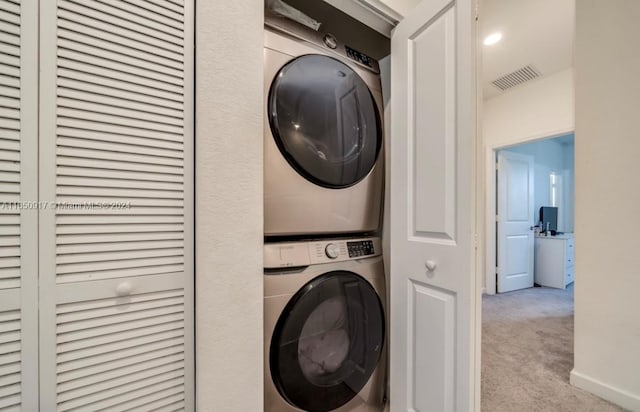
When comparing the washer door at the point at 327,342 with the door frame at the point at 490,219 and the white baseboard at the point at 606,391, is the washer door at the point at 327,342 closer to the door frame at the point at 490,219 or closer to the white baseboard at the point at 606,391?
the white baseboard at the point at 606,391

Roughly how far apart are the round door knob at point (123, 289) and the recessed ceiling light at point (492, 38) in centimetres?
324

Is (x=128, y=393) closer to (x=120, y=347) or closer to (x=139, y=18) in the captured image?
(x=120, y=347)

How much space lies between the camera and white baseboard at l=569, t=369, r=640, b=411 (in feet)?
4.41

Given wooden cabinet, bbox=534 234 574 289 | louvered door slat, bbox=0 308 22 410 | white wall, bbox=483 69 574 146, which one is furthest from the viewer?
wooden cabinet, bbox=534 234 574 289

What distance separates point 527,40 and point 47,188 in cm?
356

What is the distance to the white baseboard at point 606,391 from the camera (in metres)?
1.34

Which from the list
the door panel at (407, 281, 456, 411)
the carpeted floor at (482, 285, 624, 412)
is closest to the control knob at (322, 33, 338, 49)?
the door panel at (407, 281, 456, 411)

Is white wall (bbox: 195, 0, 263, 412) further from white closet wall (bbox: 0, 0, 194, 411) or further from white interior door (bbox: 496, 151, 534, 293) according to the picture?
white interior door (bbox: 496, 151, 534, 293)

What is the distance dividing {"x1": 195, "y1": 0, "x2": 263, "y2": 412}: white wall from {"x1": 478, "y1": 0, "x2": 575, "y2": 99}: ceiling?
1.95m

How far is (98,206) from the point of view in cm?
60

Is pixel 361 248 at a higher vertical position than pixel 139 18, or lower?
lower

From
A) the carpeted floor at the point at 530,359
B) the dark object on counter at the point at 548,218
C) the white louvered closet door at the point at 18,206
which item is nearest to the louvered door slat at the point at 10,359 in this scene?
the white louvered closet door at the point at 18,206

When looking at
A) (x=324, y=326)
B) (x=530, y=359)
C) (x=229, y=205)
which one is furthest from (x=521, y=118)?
(x=229, y=205)

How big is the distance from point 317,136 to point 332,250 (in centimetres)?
48
